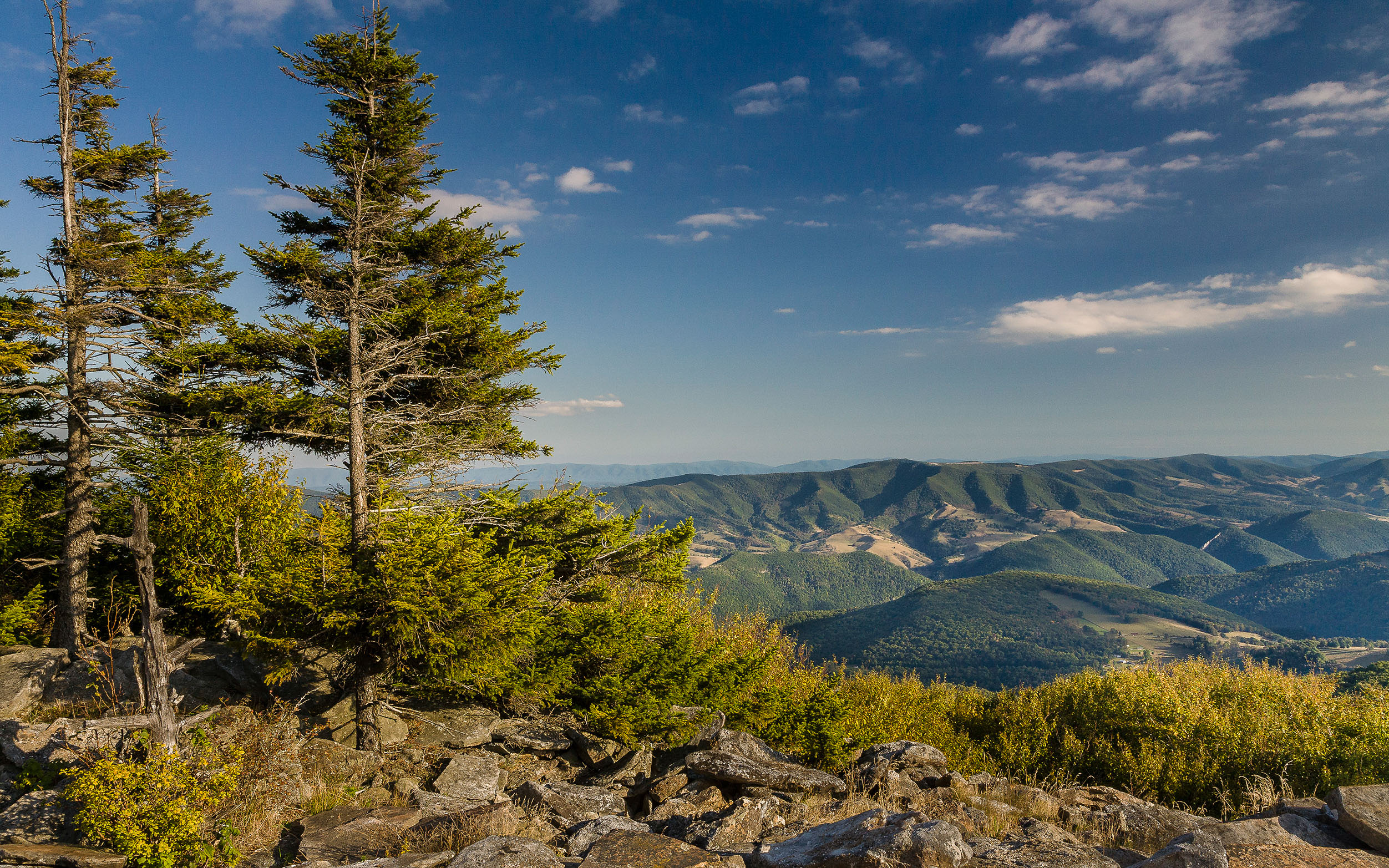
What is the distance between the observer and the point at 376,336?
54.2 feet

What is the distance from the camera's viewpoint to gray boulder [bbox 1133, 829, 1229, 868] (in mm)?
5895

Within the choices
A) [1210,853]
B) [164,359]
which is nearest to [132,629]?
[164,359]

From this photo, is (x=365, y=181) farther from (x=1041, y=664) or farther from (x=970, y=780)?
(x=1041, y=664)

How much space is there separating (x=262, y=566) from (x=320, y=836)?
6357 mm

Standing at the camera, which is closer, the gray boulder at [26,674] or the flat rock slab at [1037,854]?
the flat rock slab at [1037,854]

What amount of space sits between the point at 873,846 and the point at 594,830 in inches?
155

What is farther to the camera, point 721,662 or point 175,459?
point 175,459

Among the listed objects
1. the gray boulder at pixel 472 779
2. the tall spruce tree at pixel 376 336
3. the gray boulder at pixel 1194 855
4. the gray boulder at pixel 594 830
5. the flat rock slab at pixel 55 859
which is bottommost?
the gray boulder at pixel 472 779

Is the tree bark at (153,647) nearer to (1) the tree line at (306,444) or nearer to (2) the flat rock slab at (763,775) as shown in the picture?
(1) the tree line at (306,444)

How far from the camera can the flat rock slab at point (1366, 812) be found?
699cm

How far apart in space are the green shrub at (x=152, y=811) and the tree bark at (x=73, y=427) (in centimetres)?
1085

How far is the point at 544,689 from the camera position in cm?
1453

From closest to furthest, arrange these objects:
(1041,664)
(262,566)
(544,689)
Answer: (262,566) → (544,689) → (1041,664)

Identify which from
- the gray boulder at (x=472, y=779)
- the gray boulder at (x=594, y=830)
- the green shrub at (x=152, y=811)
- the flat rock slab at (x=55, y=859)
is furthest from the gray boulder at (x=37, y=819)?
the gray boulder at (x=594, y=830)
